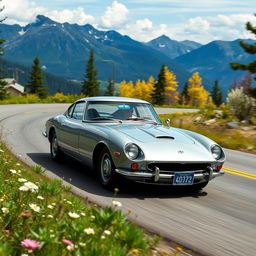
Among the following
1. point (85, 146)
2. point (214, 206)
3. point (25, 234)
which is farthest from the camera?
point (85, 146)

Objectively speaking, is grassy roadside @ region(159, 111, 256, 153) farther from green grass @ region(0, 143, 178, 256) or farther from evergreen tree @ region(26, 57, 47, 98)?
evergreen tree @ region(26, 57, 47, 98)

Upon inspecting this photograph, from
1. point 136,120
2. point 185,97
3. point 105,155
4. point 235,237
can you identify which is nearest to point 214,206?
point 235,237

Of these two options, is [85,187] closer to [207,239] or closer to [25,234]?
[207,239]

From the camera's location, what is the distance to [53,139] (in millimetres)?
9570

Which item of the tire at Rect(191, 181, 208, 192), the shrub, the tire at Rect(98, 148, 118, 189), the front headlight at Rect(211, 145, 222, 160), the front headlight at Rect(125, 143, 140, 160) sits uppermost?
the front headlight at Rect(125, 143, 140, 160)

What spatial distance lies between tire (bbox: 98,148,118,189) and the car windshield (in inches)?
46.4

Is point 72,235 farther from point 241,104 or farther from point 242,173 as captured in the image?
point 241,104

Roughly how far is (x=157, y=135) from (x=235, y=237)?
238cm

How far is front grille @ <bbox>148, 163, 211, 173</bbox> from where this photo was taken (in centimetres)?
614

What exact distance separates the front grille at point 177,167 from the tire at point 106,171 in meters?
0.61

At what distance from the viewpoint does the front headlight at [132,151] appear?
614cm

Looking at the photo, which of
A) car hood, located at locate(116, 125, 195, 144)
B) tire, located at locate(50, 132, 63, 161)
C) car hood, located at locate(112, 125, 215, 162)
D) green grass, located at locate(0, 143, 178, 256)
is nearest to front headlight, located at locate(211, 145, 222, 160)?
car hood, located at locate(112, 125, 215, 162)

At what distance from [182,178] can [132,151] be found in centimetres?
84

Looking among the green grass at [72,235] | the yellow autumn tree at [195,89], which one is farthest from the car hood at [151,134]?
the yellow autumn tree at [195,89]
